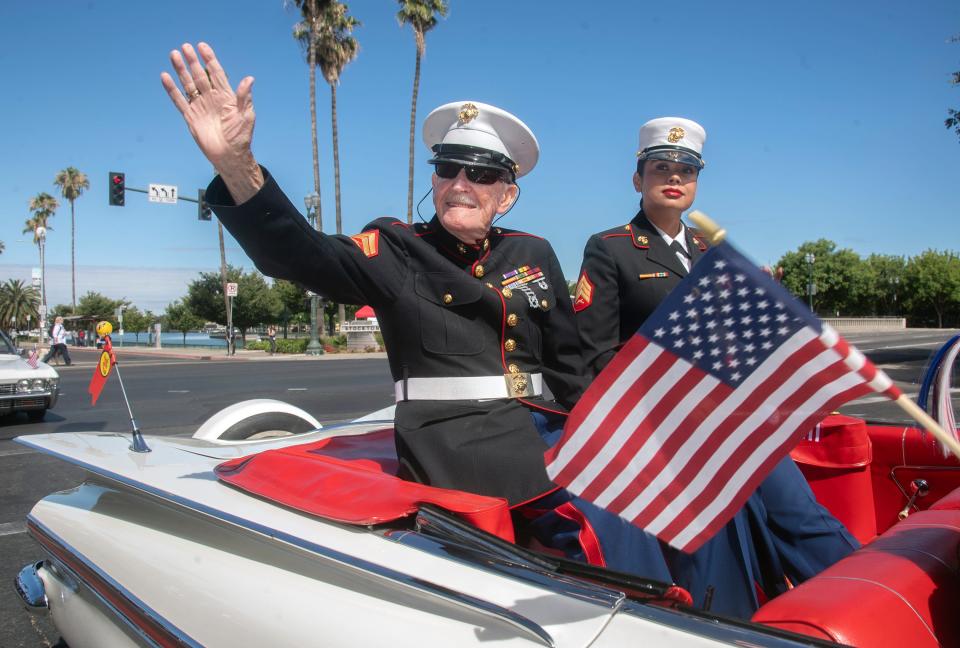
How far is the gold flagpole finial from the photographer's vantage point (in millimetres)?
985

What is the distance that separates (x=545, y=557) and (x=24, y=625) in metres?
2.69

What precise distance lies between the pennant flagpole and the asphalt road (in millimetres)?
940

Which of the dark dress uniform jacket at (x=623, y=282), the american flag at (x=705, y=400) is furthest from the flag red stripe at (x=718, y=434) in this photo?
the dark dress uniform jacket at (x=623, y=282)

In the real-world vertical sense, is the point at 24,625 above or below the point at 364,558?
below

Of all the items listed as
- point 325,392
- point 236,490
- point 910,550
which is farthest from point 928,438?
point 325,392

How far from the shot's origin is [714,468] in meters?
1.17

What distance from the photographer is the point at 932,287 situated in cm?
5872

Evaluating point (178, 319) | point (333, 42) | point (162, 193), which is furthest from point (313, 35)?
point (178, 319)

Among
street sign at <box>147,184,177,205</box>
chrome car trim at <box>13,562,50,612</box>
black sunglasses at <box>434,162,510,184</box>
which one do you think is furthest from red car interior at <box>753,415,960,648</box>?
street sign at <box>147,184,177,205</box>

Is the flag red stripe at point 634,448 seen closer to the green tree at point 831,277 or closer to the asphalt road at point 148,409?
the asphalt road at point 148,409

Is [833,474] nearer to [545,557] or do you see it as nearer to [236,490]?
[545,557]

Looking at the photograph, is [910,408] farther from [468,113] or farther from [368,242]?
[468,113]

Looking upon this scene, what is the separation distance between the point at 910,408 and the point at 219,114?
1509 millimetres

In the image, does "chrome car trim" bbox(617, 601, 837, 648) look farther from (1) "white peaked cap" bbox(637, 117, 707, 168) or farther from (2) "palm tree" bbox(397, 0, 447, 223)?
(2) "palm tree" bbox(397, 0, 447, 223)
